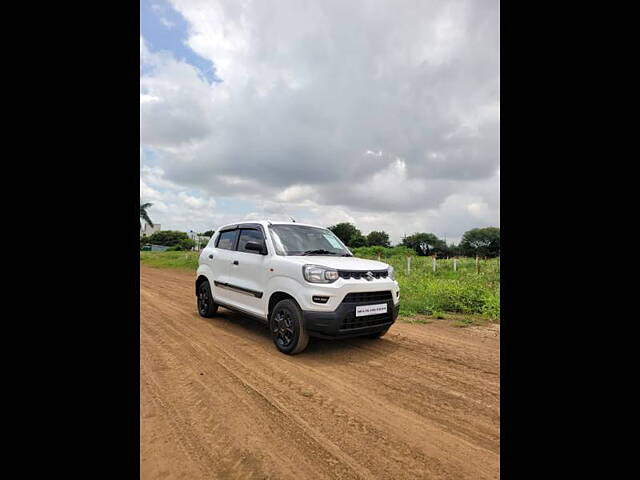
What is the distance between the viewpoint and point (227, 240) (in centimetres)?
545

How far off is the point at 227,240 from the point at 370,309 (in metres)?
2.94

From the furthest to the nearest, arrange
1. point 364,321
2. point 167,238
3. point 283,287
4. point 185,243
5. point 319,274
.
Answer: point 167,238, point 185,243, point 283,287, point 364,321, point 319,274

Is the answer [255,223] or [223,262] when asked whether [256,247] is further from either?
[223,262]

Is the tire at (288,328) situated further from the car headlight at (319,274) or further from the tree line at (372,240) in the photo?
the tree line at (372,240)

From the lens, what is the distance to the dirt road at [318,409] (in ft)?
6.28

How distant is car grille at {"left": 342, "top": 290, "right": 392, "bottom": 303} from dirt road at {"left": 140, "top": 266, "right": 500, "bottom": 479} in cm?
70

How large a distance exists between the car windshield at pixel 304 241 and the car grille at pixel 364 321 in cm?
115

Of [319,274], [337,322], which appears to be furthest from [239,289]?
[337,322]

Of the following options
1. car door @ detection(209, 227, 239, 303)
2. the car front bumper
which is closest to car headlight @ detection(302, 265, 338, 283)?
the car front bumper

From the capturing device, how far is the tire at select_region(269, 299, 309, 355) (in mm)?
3670

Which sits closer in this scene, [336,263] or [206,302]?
[336,263]

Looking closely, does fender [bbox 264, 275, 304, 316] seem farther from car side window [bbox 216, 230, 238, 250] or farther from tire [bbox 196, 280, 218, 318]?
tire [bbox 196, 280, 218, 318]

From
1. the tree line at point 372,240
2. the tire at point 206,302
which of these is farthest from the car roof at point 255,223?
the tree line at point 372,240
